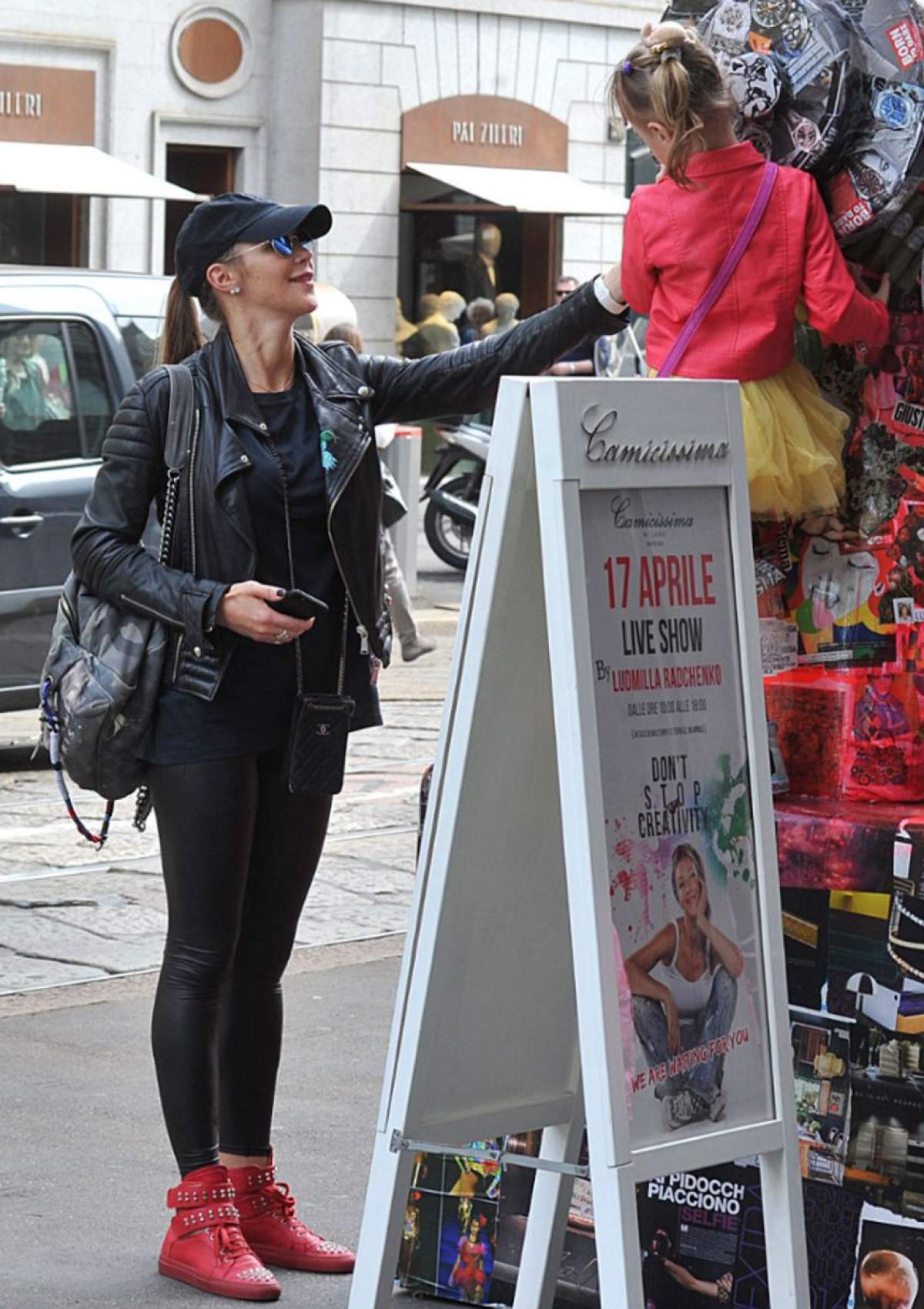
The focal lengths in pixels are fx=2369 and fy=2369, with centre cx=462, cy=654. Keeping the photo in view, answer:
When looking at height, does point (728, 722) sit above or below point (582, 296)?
below

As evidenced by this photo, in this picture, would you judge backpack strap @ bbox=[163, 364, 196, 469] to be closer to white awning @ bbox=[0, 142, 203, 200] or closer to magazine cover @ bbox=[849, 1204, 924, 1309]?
magazine cover @ bbox=[849, 1204, 924, 1309]

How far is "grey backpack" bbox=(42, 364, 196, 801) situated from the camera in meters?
4.12

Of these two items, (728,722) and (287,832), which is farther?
(287,832)

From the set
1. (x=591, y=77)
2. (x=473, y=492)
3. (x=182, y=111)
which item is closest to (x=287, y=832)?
(x=473, y=492)

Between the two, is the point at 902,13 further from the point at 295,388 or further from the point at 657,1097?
the point at 657,1097

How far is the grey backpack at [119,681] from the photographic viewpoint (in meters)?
4.12

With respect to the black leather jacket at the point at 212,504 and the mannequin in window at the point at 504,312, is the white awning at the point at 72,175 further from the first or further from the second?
the black leather jacket at the point at 212,504

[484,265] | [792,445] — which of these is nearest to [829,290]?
[792,445]

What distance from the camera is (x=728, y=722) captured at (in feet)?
11.4

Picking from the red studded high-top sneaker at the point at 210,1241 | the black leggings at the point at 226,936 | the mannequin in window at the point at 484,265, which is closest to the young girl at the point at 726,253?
the black leggings at the point at 226,936

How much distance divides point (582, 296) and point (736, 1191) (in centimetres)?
160

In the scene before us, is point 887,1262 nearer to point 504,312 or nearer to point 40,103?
point 40,103

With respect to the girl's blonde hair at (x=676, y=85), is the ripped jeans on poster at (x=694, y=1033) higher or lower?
lower

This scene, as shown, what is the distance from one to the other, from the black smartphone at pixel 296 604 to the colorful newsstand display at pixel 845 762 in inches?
29.8
